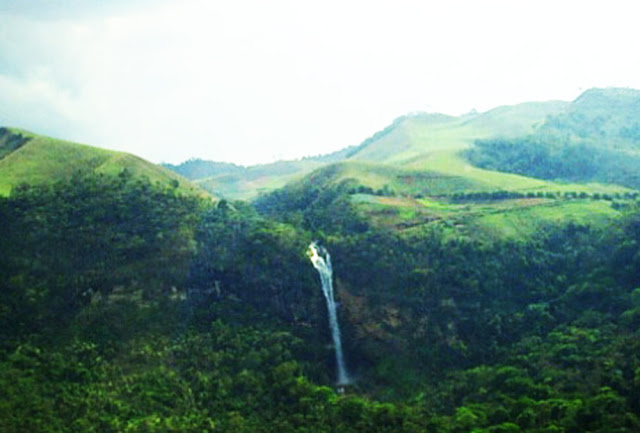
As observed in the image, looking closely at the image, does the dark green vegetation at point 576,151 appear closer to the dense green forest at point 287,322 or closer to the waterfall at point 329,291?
the dense green forest at point 287,322

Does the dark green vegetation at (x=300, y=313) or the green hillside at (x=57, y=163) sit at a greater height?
the green hillside at (x=57, y=163)

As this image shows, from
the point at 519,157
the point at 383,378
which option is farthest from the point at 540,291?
the point at 519,157

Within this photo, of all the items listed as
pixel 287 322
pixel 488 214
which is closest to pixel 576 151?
pixel 488 214

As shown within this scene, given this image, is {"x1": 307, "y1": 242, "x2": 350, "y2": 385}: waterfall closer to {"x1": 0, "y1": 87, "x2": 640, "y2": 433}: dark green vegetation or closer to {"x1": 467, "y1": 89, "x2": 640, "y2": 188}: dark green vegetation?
{"x1": 0, "y1": 87, "x2": 640, "y2": 433}: dark green vegetation

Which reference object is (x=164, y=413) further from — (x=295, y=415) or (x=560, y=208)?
(x=560, y=208)

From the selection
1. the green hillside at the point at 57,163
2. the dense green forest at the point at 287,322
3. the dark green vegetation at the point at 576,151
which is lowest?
the dense green forest at the point at 287,322

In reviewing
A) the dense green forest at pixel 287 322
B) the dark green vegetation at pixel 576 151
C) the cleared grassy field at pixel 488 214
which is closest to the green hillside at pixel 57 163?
the dense green forest at pixel 287 322
